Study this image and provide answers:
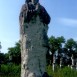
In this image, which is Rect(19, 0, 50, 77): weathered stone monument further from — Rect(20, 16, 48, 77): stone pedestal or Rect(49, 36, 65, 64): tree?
Rect(49, 36, 65, 64): tree

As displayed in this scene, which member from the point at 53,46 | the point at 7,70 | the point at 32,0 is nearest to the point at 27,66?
the point at 32,0

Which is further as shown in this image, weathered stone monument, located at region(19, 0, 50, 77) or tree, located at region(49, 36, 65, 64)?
tree, located at region(49, 36, 65, 64)

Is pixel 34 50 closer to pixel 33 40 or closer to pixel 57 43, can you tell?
pixel 33 40

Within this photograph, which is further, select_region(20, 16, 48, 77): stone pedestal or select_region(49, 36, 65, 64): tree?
select_region(49, 36, 65, 64): tree

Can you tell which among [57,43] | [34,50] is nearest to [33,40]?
[34,50]

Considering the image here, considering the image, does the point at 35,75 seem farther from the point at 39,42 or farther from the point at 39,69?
the point at 39,42

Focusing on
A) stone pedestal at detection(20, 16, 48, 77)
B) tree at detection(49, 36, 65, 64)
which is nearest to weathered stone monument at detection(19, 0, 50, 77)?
stone pedestal at detection(20, 16, 48, 77)

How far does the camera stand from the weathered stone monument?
7324 mm

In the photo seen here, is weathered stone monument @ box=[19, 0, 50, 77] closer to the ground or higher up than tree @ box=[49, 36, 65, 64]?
closer to the ground

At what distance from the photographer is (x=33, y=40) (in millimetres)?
7352

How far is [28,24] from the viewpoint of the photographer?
7383mm

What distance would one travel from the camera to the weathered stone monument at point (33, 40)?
732 centimetres

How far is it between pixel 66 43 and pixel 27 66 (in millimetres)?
76263

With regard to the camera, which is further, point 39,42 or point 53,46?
point 53,46
